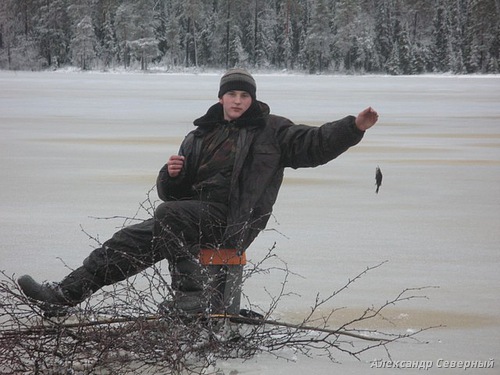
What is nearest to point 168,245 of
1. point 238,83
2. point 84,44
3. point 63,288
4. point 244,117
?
point 63,288

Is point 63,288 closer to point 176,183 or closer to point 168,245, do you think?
point 168,245

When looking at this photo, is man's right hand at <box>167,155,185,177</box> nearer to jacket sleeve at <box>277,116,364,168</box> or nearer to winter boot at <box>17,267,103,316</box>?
jacket sleeve at <box>277,116,364,168</box>

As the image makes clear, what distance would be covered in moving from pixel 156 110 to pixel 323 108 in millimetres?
4344

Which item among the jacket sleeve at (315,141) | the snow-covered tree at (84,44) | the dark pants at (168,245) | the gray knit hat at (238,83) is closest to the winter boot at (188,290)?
the dark pants at (168,245)

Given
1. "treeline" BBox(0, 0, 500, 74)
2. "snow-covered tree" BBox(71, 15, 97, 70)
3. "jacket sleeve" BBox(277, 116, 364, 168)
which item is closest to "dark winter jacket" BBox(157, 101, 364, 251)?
"jacket sleeve" BBox(277, 116, 364, 168)

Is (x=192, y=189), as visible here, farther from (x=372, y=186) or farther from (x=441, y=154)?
(x=441, y=154)

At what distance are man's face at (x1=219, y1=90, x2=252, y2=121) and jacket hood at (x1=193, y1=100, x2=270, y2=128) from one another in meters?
0.02

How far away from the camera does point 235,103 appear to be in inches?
160

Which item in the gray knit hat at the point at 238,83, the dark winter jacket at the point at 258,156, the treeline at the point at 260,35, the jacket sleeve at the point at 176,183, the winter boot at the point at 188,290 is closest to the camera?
the winter boot at the point at 188,290

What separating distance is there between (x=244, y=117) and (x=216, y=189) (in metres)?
0.36

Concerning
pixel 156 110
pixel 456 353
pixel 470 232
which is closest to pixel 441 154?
pixel 470 232

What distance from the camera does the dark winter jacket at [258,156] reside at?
387 cm

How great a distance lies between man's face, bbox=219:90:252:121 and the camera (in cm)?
407

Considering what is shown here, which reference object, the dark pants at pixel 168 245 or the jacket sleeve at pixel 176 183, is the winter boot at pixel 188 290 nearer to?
the dark pants at pixel 168 245
